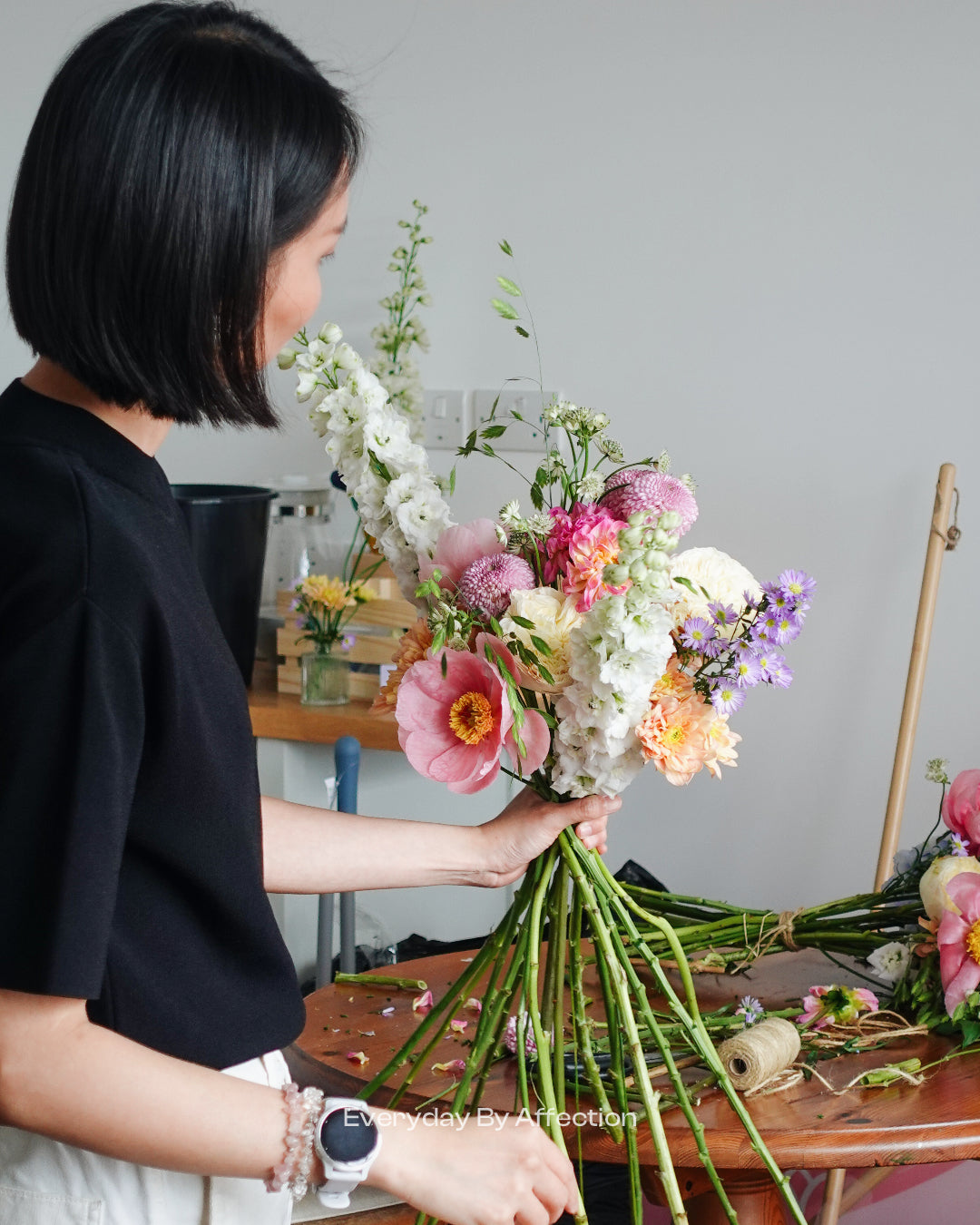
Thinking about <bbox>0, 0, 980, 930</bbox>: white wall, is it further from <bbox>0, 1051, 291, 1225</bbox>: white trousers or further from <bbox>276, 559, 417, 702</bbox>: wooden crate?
<bbox>0, 1051, 291, 1225</bbox>: white trousers

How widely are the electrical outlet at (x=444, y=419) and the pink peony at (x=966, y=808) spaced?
1.21 metres

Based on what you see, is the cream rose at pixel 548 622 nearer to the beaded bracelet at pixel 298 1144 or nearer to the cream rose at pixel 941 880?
the beaded bracelet at pixel 298 1144

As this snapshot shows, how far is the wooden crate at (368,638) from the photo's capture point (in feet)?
6.47

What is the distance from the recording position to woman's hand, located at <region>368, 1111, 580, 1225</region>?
67cm

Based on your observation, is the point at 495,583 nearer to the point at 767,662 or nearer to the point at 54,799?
the point at 767,662

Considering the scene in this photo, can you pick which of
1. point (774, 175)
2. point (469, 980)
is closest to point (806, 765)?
point (774, 175)

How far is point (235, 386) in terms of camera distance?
28.2 inches

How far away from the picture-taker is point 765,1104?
3.14 ft

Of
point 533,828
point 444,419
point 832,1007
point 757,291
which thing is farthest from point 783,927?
point 444,419

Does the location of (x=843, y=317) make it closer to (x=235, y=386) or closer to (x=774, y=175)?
(x=774, y=175)

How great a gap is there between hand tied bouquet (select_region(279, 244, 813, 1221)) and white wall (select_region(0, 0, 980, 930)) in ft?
3.30

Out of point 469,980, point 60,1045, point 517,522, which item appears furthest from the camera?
point 469,980

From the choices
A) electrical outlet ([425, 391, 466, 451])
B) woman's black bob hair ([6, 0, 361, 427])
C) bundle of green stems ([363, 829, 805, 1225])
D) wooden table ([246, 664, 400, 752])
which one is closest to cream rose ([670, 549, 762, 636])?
bundle of green stems ([363, 829, 805, 1225])

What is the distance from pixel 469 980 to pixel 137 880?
1.17 ft
